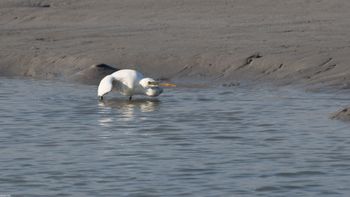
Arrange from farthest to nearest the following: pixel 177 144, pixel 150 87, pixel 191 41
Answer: pixel 191 41
pixel 150 87
pixel 177 144

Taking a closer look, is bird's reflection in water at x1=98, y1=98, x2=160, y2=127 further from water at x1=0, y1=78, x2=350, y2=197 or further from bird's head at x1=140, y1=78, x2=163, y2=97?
bird's head at x1=140, y1=78, x2=163, y2=97

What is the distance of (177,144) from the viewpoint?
Result: 35.8ft

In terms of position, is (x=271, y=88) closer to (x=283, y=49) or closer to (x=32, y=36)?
(x=283, y=49)

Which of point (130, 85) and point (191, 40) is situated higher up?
point (191, 40)

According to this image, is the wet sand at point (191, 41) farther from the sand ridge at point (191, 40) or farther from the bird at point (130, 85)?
the bird at point (130, 85)

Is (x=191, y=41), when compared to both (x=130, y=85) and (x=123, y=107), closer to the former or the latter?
(x=130, y=85)

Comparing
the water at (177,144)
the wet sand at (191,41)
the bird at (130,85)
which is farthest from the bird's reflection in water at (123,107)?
the wet sand at (191,41)

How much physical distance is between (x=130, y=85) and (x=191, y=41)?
322 cm

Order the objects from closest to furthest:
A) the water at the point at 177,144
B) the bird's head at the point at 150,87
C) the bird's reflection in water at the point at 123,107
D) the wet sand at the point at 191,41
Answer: the water at the point at 177,144, the bird's reflection in water at the point at 123,107, the bird's head at the point at 150,87, the wet sand at the point at 191,41

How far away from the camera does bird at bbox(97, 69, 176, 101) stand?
44.2ft

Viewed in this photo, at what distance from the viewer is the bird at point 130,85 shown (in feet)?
44.2

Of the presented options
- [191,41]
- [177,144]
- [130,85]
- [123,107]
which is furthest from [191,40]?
A: [177,144]

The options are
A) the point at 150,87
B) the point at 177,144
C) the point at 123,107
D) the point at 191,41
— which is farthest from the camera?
the point at 191,41

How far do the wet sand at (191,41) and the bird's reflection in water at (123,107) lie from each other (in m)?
1.66
